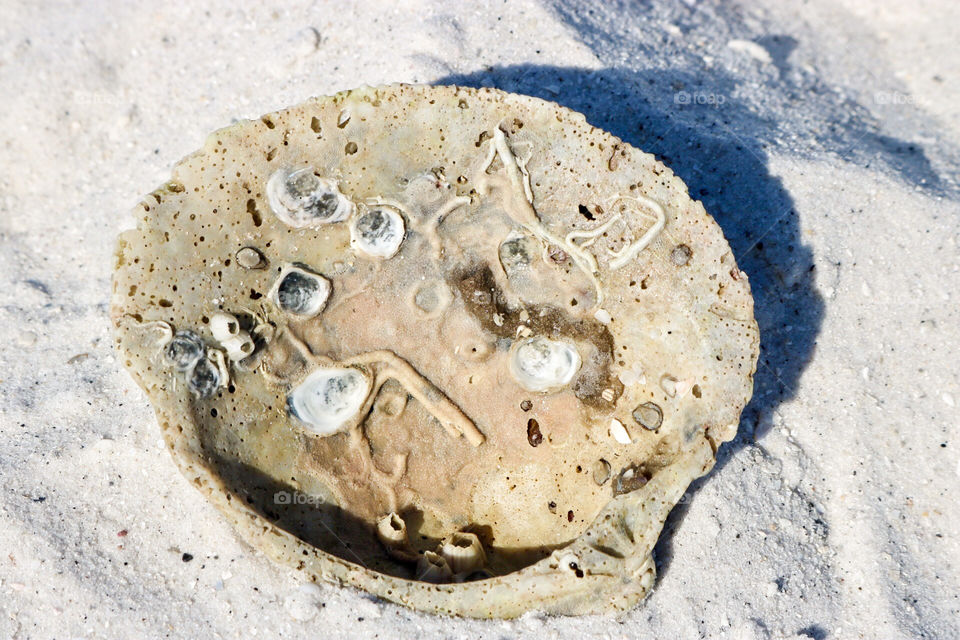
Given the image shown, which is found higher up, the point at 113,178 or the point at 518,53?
the point at 518,53

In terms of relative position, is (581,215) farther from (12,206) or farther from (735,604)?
(12,206)

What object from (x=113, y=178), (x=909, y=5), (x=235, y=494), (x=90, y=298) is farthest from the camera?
(x=909, y=5)

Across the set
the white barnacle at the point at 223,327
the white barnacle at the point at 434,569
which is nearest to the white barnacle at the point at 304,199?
the white barnacle at the point at 223,327

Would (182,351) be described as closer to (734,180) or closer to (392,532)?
(392,532)

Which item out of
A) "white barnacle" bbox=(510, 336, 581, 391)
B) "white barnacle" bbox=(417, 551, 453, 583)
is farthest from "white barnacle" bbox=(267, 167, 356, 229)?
"white barnacle" bbox=(417, 551, 453, 583)

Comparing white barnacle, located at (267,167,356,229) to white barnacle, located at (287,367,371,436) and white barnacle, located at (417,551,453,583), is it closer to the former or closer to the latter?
white barnacle, located at (287,367,371,436)

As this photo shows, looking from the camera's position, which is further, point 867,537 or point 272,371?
point 867,537

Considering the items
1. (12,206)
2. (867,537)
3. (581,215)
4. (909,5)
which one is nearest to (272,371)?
(581,215)

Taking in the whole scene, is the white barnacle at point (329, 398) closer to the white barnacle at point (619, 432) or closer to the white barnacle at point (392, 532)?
the white barnacle at point (392, 532)
